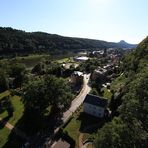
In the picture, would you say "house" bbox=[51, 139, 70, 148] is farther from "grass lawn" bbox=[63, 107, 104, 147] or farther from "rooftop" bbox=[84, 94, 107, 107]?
"rooftop" bbox=[84, 94, 107, 107]

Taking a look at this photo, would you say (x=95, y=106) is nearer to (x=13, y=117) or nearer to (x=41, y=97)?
(x=41, y=97)

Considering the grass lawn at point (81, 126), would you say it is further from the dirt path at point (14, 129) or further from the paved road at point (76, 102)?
the dirt path at point (14, 129)

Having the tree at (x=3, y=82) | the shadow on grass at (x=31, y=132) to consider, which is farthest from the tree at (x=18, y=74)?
the shadow on grass at (x=31, y=132)

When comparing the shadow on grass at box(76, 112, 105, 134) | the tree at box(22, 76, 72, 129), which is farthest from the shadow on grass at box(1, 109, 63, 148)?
the shadow on grass at box(76, 112, 105, 134)

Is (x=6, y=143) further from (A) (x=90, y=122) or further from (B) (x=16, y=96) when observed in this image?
(B) (x=16, y=96)

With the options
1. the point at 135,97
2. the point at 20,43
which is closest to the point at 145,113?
the point at 135,97
